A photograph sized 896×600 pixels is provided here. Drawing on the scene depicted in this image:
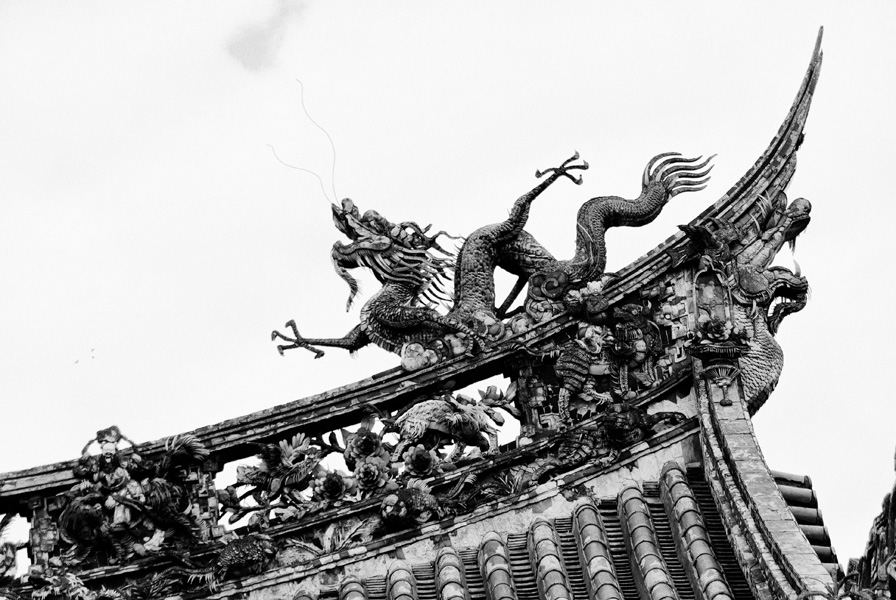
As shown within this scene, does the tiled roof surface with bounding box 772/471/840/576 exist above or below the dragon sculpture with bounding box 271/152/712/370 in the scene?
below

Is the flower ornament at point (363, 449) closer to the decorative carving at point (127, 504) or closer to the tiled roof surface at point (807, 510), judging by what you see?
the decorative carving at point (127, 504)

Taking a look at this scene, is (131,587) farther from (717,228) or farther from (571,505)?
(717,228)

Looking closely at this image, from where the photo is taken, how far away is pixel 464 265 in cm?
2008

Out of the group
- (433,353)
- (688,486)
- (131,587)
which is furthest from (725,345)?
(131,587)

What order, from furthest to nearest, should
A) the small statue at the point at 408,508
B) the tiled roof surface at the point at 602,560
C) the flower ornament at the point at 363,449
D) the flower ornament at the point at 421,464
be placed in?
the flower ornament at the point at 363,449, the flower ornament at the point at 421,464, the small statue at the point at 408,508, the tiled roof surface at the point at 602,560

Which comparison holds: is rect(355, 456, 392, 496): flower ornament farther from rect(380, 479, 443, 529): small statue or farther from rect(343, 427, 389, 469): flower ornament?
rect(380, 479, 443, 529): small statue

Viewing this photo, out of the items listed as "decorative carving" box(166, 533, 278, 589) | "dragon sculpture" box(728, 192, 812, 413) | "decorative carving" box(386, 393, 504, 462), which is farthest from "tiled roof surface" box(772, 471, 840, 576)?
"decorative carving" box(166, 533, 278, 589)

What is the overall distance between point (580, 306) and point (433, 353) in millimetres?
1341

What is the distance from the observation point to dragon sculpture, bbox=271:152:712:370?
1956cm

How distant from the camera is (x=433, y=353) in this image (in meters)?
19.4

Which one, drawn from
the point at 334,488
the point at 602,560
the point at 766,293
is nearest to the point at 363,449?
the point at 334,488

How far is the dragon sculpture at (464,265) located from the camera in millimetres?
19562

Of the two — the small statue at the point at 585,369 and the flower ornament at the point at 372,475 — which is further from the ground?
the small statue at the point at 585,369

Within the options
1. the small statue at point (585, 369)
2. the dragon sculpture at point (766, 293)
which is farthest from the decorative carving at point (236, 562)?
the dragon sculpture at point (766, 293)
